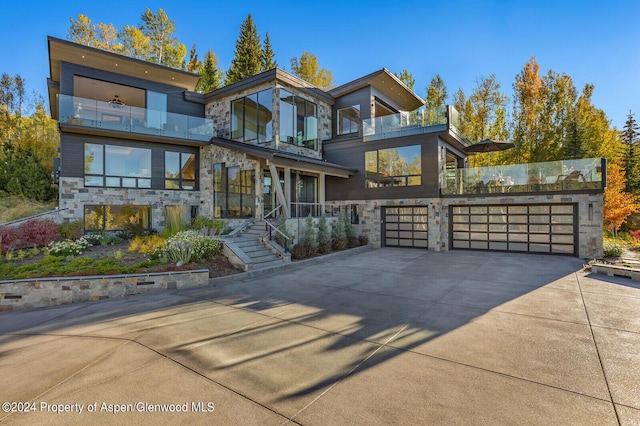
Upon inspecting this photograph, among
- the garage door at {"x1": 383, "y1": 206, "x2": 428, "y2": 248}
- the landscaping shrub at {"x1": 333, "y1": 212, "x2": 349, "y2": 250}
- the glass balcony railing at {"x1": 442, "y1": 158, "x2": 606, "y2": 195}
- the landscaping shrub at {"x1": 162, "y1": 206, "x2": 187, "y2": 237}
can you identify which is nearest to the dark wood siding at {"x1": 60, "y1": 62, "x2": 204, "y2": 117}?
the landscaping shrub at {"x1": 162, "y1": 206, "x2": 187, "y2": 237}

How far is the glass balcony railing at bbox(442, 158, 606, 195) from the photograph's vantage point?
11859 millimetres

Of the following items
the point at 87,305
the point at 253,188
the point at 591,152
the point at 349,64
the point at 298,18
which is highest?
the point at 349,64

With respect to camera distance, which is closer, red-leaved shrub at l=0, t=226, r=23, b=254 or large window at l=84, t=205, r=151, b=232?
red-leaved shrub at l=0, t=226, r=23, b=254

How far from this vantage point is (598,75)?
22328 millimetres

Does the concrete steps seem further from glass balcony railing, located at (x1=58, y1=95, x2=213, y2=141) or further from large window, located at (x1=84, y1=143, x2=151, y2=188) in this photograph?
glass balcony railing, located at (x1=58, y1=95, x2=213, y2=141)

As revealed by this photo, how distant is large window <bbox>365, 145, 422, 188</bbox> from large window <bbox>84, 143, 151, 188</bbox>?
1118 centimetres

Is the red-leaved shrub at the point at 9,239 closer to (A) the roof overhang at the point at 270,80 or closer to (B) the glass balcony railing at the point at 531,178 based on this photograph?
(A) the roof overhang at the point at 270,80

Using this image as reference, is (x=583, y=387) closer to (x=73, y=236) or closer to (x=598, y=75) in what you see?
(x=73, y=236)

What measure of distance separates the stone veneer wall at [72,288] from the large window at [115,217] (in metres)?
6.97

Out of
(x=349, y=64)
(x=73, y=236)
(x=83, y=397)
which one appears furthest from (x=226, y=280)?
(x=349, y=64)

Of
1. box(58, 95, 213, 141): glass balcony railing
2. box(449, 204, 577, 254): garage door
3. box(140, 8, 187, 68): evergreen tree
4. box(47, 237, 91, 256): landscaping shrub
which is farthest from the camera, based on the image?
box(140, 8, 187, 68): evergreen tree

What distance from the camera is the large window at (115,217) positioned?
13.8 meters

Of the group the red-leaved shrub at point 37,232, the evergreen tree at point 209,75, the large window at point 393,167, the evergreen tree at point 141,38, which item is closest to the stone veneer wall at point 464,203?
the large window at point 393,167

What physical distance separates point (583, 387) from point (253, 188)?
12.9 m
